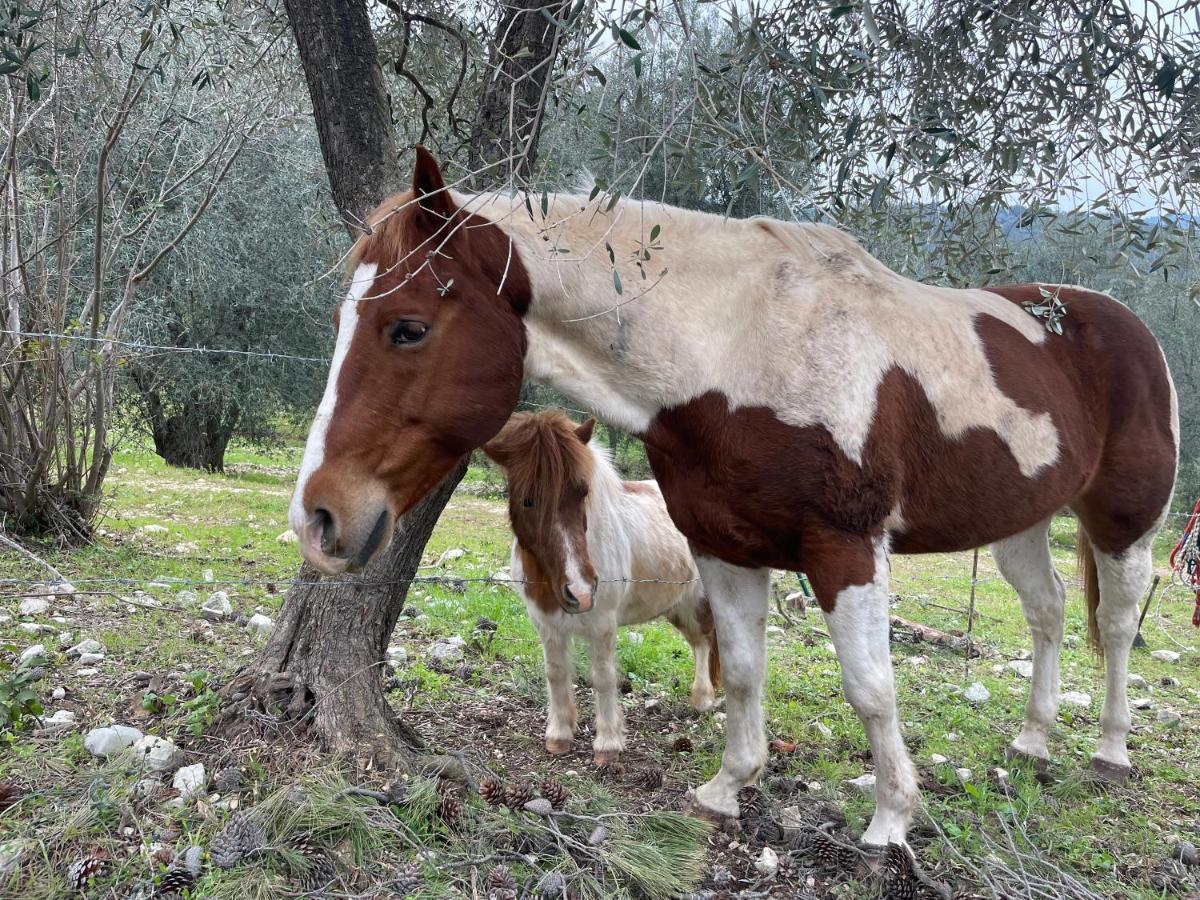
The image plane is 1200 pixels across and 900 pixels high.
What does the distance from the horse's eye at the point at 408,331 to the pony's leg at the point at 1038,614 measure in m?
3.11

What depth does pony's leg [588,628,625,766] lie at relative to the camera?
3947mm

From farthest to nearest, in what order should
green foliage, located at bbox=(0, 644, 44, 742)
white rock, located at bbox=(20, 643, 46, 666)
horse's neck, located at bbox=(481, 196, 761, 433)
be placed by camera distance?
white rock, located at bbox=(20, 643, 46, 666), green foliage, located at bbox=(0, 644, 44, 742), horse's neck, located at bbox=(481, 196, 761, 433)

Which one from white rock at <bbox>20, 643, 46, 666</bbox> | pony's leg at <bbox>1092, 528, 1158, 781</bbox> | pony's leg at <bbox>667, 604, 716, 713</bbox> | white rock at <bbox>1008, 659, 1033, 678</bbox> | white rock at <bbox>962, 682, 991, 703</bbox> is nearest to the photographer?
white rock at <bbox>20, 643, 46, 666</bbox>

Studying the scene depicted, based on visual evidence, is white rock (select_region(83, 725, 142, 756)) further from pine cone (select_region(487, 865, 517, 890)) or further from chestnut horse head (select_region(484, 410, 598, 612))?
chestnut horse head (select_region(484, 410, 598, 612))

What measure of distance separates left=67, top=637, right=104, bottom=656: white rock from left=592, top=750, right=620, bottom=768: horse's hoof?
7.73 ft

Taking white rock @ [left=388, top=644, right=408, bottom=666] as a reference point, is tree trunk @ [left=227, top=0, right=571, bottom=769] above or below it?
above

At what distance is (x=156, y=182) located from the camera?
1153cm

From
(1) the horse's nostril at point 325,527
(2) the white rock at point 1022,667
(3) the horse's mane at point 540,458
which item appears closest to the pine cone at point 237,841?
(1) the horse's nostril at point 325,527

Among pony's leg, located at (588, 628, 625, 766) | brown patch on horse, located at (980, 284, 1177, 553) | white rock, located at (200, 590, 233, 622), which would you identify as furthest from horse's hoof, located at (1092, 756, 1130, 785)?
white rock, located at (200, 590, 233, 622)

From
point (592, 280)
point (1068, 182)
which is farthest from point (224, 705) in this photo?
point (1068, 182)

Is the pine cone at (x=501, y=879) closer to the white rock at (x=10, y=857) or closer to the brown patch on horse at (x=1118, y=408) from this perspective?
the white rock at (x=10, y=857)

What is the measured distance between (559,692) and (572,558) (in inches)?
27.7

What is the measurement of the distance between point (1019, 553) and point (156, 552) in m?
6.19

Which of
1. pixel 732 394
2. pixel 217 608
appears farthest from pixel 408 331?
pixel 217 608
